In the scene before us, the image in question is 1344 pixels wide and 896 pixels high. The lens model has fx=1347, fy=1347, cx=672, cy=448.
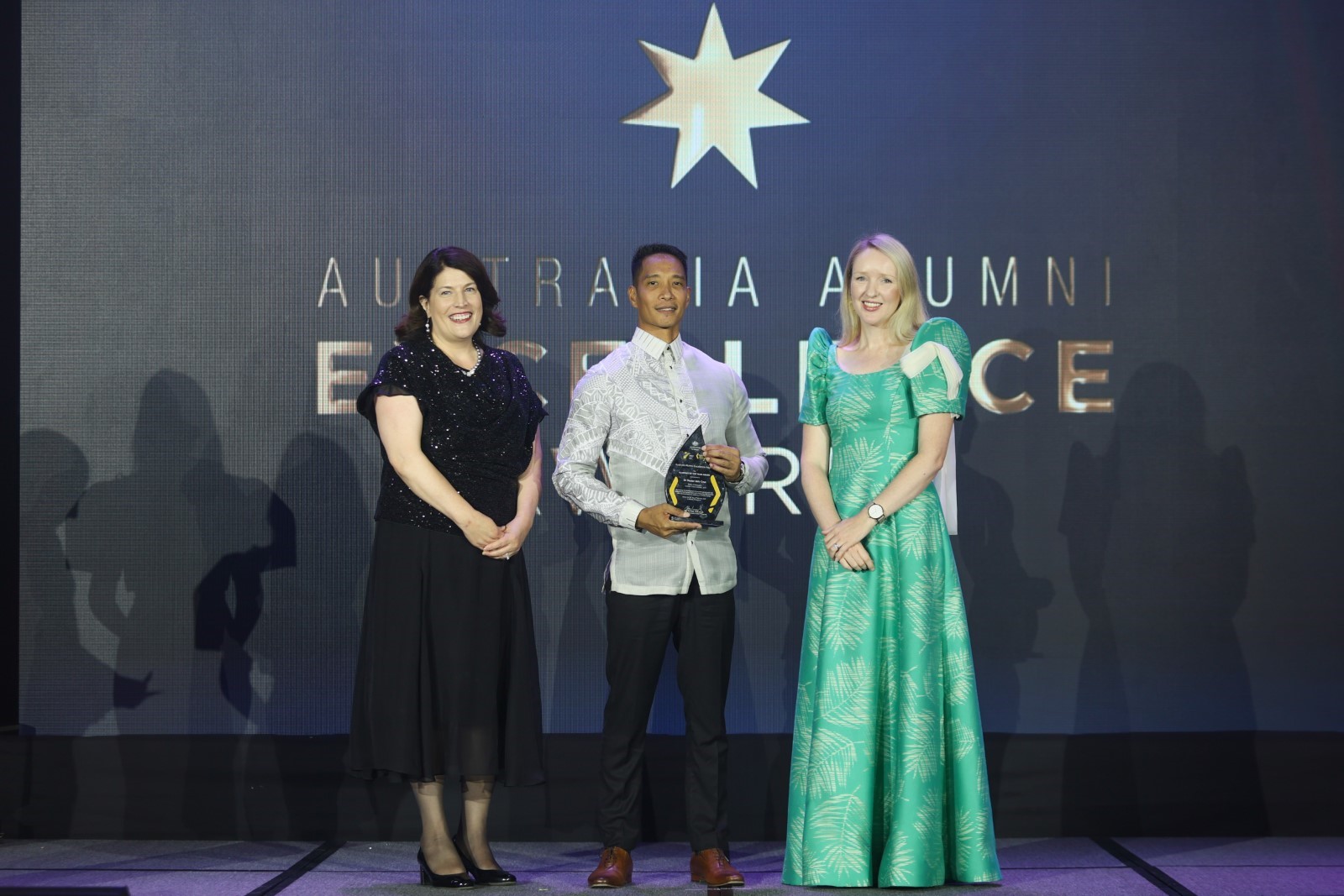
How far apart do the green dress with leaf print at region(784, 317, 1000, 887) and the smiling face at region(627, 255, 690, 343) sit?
47 centimetres

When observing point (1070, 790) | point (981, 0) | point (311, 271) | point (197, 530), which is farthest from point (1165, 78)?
point (197, 530)

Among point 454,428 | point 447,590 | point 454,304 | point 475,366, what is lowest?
point 447,590

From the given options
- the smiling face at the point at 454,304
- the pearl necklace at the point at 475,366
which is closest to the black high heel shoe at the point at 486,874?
the pearl necklace at the point at 475,366

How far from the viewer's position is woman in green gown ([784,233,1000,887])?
3125 millimetres

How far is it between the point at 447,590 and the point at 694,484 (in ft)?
2.12

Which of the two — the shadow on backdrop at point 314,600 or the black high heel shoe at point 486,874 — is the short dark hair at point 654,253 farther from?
the black high heel shoe at point 486,874

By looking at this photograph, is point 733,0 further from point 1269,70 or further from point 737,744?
point 737,744

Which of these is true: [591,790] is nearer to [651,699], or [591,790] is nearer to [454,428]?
[651,699]

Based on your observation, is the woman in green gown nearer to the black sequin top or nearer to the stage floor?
the stage floor

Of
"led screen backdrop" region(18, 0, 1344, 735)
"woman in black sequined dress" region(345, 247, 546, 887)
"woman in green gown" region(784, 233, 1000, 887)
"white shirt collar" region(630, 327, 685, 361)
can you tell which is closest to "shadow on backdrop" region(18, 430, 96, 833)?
"led screen backdrop" region(18, 0, 1344, 735)

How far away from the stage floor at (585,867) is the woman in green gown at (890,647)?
6.3 inches

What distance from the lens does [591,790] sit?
12.8 ft

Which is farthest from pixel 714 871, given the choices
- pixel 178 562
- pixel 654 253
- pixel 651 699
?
pixel 178 562

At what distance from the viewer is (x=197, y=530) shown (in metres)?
4.09
